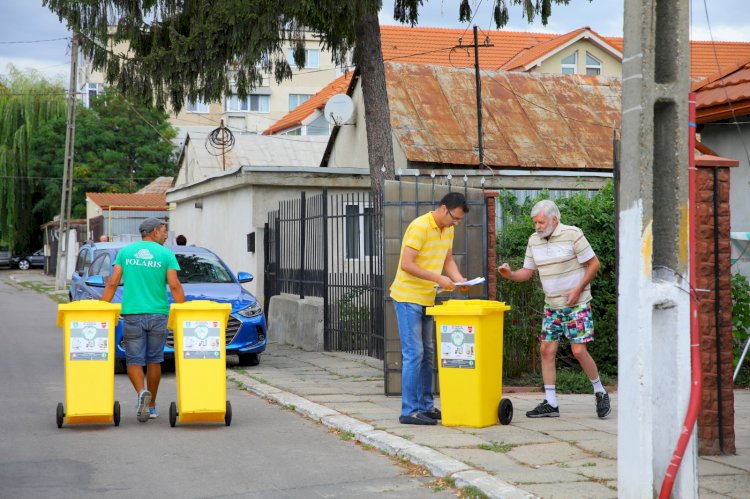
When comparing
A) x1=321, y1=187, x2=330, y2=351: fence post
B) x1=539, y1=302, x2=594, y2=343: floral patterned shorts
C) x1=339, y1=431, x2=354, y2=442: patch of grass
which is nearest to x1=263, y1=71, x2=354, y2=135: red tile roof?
x1=321, y1=187, x2=330, y2=351: fence post

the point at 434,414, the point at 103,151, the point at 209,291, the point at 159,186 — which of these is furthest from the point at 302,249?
the point at 103,151

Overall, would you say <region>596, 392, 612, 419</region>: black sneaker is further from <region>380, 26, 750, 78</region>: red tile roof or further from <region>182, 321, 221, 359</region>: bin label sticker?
<region>380, 26, 750, 78</region>: red tile roof

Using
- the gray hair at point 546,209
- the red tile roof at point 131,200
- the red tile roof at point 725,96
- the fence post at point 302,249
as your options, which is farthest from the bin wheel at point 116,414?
the red tile roof at point 131,200

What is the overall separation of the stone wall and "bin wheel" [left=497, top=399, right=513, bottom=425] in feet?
6.17

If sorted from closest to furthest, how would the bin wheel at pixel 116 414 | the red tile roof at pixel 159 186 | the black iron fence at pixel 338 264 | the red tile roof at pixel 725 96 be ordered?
the bin wheel at pixel 116 414
the red tile roof at pixel 725 96
the black iron fence at pixel 338 264
the red tile roof at pixel 159 186

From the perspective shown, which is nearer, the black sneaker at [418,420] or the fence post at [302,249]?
the black sneaker at [418,420]

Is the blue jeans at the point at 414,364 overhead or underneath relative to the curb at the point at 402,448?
overhead

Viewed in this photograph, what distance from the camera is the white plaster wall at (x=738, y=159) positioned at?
1124cm

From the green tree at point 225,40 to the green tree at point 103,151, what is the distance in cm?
3820

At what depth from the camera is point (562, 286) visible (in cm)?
896

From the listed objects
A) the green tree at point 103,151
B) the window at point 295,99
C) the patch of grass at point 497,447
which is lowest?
the patch of grass at point 497,447

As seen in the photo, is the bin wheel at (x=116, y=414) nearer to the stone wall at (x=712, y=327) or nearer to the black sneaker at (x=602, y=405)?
the black sneaker at (x=602, y=405)

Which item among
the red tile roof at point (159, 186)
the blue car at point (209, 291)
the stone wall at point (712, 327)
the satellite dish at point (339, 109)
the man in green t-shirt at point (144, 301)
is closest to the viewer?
the stone wall at point (712, 327)

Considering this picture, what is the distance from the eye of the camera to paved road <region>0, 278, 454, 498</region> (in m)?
6.63
